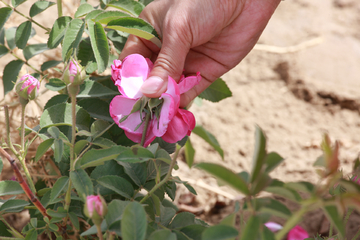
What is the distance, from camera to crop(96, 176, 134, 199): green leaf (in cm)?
47

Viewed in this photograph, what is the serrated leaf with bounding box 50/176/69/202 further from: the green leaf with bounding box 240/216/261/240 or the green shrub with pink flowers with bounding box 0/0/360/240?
the green leaf with bounding box 240/216/261/240

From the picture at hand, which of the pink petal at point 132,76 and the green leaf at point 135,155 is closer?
the green leaf at point 135,155

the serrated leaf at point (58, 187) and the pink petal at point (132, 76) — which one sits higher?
the pink petal at point (132, 76)

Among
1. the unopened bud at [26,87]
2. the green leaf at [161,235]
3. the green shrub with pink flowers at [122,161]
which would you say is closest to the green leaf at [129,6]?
the green shrub with pink flowers at [122,161]

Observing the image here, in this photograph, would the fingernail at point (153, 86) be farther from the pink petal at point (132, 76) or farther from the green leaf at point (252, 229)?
the green leaf at point (252, 229)

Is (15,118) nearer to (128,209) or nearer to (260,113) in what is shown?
(128,209)

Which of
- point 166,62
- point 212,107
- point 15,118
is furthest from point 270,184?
point 212,107

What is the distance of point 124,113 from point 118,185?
0.45ft

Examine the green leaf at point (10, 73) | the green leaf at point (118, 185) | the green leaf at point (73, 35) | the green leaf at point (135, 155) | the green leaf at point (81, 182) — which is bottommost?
the green leaf at point (118, 185)

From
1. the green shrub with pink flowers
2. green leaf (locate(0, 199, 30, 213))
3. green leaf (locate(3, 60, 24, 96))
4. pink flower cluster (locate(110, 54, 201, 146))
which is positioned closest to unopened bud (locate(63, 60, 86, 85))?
the green shrub with pink flowers

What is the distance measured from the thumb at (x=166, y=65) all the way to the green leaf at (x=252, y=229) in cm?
29

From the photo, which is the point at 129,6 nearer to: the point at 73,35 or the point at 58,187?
Answer: the point at 73,35

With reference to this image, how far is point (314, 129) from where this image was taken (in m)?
1.48

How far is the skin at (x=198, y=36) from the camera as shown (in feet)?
2.14
